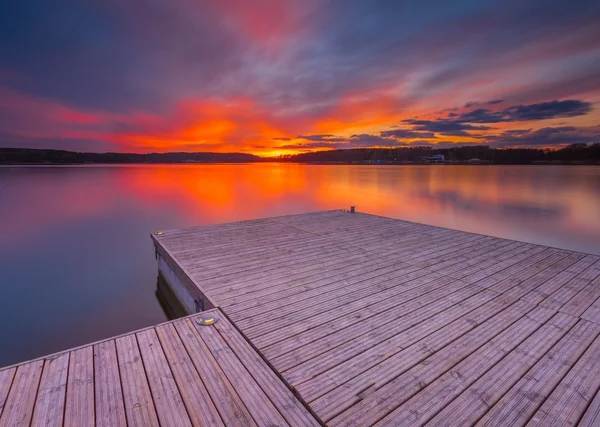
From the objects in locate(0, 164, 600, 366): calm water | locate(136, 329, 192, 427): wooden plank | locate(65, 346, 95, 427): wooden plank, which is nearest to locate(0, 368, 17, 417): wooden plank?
locate(65, 346, 95, 427): wooden plank

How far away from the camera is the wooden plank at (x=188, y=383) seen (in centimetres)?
146

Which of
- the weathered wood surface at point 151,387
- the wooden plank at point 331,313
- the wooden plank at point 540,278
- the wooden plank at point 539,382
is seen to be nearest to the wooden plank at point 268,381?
the weathered wood surface at point 151,387

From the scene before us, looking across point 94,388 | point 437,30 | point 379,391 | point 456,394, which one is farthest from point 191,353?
point 437,30

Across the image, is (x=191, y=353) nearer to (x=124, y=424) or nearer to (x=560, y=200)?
(x=124, y=424)

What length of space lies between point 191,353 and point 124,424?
1.97ft

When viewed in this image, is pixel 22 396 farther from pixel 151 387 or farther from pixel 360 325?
pixel 360 325

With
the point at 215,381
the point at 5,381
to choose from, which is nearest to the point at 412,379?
the point at 215,381

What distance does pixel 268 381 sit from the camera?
5.72 ft

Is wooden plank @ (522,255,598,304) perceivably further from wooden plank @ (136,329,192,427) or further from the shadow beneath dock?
the shadow beneath dock

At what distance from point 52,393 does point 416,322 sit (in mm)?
2640

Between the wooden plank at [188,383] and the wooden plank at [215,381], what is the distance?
0.03 metres

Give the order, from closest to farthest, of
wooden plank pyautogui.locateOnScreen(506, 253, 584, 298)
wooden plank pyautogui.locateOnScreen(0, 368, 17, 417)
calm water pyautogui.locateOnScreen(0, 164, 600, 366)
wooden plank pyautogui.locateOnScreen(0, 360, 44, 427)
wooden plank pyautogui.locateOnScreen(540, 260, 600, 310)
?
wooden plank pyautogui.locateOnScreen(0, 360, 44, 427) < wooden plank pyautogui.locateOnScreen(0, 368, 17, 417) < wooden plank pyautogui.locateOnScreen(540, 260, 600, 310) < wooden plank pyautogui.locateOnScreen(506, 253, 584, 298) < calm water pyautogui.locateOnScreen(0, 164, 600, 366)

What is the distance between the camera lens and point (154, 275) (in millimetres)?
6109

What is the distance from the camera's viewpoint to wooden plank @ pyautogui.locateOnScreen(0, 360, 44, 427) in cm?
144
